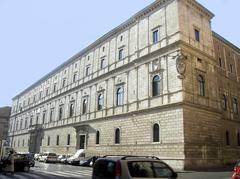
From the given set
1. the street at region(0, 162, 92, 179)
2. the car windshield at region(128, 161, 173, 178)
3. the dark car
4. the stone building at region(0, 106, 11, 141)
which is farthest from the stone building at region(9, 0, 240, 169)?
the stone building at region(0, 106, 11, 141)

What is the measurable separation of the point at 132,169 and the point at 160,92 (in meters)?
18.3

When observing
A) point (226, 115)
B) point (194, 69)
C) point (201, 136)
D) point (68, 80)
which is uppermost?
point (68, 80)

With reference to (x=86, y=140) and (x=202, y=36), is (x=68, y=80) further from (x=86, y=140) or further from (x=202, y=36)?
(x=202, y=36)

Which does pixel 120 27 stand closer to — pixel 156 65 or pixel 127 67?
pixel 127 67

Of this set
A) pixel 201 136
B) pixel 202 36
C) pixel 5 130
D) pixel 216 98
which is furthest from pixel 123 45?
pixel 5 130

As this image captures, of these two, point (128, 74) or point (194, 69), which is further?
point (128, 74)

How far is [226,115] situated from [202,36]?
32.3 feet

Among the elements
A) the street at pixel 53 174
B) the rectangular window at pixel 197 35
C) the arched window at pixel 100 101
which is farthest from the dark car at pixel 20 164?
the rectangular window at pixel 197 35

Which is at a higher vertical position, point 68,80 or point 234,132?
point 68,80

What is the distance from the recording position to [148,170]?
717cm

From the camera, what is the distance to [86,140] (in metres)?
34.1

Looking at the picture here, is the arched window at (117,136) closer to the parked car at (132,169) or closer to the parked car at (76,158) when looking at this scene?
the parked car at (76,158)

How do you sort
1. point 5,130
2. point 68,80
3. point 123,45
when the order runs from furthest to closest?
point 5,130 < point 68,80 < point 123,45

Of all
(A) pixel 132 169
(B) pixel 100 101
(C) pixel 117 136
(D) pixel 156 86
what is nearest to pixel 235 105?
(D) pixel 156 86
